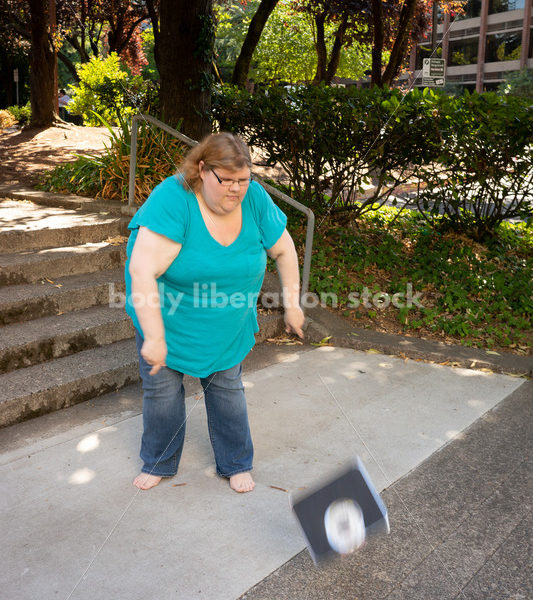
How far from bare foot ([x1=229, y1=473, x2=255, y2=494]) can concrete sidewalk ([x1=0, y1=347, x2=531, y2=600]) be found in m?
0.04

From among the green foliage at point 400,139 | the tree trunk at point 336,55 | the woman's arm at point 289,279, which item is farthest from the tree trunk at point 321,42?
the woman's arm at point 289,279

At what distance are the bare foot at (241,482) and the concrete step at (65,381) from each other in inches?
52.7

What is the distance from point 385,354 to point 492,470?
1983 mm

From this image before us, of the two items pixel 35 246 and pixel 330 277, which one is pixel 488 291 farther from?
pixel 35 246

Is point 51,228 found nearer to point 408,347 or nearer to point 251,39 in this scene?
point 408,347

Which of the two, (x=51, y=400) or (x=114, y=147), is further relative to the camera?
(x=114, y=147)

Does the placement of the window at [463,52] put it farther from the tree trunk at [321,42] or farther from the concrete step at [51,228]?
the concrete step at [51,228]

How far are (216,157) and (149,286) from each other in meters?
0.59

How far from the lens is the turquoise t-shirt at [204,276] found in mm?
2744

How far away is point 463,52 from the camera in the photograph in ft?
174

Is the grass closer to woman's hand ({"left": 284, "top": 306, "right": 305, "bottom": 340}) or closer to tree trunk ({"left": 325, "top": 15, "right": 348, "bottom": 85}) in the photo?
woman's hand ({"left": 284, "top": 306, "right": 305, "bottom": 340})

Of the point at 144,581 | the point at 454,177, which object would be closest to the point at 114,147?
the point at 454,177

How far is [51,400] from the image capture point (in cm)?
394

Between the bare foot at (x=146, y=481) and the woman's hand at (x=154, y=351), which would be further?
the bare foot at (x=146, y=481)
